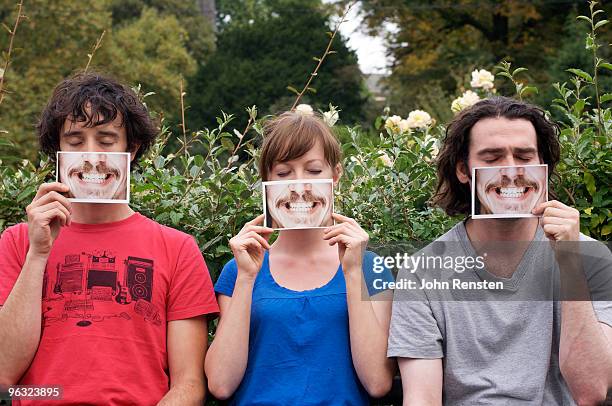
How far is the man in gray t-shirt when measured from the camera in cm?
289

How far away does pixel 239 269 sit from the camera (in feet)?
10.1

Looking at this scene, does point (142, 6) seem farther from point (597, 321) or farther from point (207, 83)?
point (597, 321)

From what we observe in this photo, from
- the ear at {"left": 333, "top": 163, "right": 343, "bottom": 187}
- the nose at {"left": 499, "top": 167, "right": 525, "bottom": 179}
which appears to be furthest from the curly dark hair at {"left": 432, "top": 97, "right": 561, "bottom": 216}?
the ear at {"left": 333, "top": 163, "right": 343, "bottom": 187}

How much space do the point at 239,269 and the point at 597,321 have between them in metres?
1.21

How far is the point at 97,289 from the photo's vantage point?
317 cm

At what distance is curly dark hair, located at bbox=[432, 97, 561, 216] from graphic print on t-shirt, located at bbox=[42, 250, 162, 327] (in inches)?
45.1

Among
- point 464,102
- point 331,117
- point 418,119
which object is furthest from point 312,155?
point 418,119

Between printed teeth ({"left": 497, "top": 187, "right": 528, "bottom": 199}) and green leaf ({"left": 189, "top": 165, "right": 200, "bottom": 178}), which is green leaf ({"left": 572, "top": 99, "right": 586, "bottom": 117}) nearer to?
printed teeth ({"left": 497, "top": 187, "right": 528, "bottom": 199})

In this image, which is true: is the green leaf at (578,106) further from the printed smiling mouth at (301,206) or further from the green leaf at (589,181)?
the printed smiling mouth at (301,206)

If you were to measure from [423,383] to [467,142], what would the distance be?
2.91ft

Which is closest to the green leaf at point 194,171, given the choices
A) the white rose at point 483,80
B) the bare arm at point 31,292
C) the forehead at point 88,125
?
the forehead at point 88,125

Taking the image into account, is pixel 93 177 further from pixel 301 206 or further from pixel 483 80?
pixel 483 80

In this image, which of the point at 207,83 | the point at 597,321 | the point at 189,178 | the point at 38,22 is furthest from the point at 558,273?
the point at 207,83

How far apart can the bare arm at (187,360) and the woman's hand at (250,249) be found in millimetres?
305
